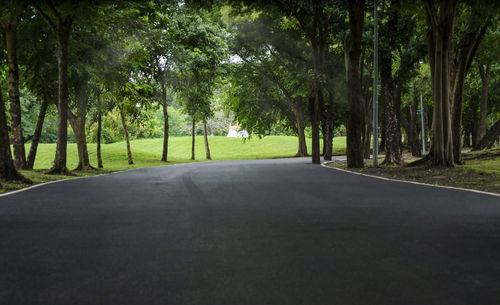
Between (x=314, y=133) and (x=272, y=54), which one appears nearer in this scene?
(x=314, y=133)

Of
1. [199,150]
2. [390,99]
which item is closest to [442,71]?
[390,99]

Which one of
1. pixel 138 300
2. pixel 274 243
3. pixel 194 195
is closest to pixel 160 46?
pixel 194 195

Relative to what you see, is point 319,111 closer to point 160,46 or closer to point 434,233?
point 160,46

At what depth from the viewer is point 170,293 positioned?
394 cm

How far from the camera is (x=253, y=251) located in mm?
5379

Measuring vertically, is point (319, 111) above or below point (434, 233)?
above

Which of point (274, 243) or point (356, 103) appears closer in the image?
point (274, 243)

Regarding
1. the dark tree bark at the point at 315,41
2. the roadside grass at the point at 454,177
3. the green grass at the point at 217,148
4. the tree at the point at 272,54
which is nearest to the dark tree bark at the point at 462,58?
the roadside grass at the point at 454,177

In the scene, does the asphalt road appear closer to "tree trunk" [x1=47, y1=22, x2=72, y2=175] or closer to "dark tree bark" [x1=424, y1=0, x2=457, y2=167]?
"dark tree bark" [x1=424, y1=0, x2=457, y2=167]

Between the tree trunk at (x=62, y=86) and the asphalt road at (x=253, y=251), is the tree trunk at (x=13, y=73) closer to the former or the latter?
the tree trunk at (x=62, y=86)

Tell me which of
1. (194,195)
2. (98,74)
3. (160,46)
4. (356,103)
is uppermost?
(160,46)

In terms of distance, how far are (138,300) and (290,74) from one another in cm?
3435

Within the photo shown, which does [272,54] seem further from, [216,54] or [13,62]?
[13,62]

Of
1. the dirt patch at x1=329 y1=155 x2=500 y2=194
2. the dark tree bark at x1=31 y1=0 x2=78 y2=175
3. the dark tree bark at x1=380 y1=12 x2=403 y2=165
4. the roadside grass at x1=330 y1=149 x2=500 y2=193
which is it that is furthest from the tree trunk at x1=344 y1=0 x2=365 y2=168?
the dark tree bark at x1=31 y1=0 x2=78 y2=175
